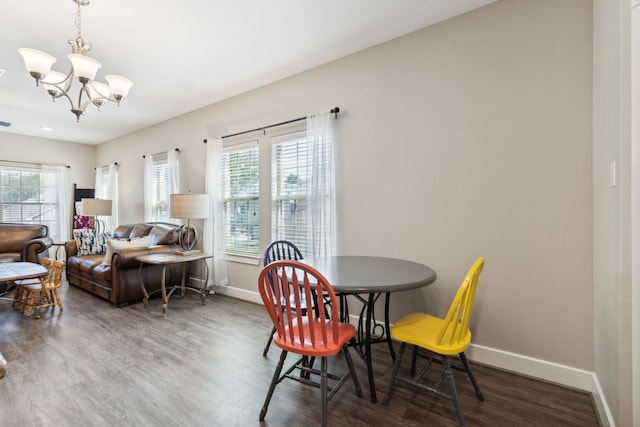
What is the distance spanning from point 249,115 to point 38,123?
4194 mm

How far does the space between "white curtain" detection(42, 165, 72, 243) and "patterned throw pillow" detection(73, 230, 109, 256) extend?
2217mm

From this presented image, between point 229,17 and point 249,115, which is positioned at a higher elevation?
point 229,17

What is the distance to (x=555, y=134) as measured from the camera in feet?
6.48

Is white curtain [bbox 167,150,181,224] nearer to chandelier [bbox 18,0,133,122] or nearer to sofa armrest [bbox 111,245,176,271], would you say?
sofa armrest [bbox 111,245,176,271]

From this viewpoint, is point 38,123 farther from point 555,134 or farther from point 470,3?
point 555,134

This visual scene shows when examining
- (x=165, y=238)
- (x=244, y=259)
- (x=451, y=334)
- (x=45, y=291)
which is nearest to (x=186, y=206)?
(x=165, y=238)

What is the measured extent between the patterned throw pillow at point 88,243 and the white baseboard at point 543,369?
5.27 m

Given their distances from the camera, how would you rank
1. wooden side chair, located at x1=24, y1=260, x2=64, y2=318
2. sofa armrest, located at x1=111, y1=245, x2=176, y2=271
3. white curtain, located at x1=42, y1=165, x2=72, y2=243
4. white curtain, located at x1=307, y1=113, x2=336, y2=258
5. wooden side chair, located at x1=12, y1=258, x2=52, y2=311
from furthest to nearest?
white curtain, located at x1=42, y1=165, x2=72, y2=243
sofa armrest, located at x1=111, y1=245, x2=176, y2=271
wooden side chair, located at x1=12, y1=258, x2=52, y2=311
wooden side chair, located at x1=24, y1=260, x2=64, y2=318
white curtain, located at x1=307, y1=113, x2=336, y2=258

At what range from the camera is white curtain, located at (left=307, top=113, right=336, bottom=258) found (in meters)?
2.93

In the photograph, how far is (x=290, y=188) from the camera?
3400 millimetres

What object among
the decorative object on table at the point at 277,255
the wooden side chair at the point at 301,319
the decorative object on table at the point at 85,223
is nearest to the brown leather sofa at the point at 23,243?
the decorative object on table at the point at 85,223

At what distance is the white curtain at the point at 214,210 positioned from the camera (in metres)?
4.03

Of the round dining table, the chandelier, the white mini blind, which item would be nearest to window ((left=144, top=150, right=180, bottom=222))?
the chandelier

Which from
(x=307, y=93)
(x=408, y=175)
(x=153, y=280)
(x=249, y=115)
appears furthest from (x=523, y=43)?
(x=153, y=280)
